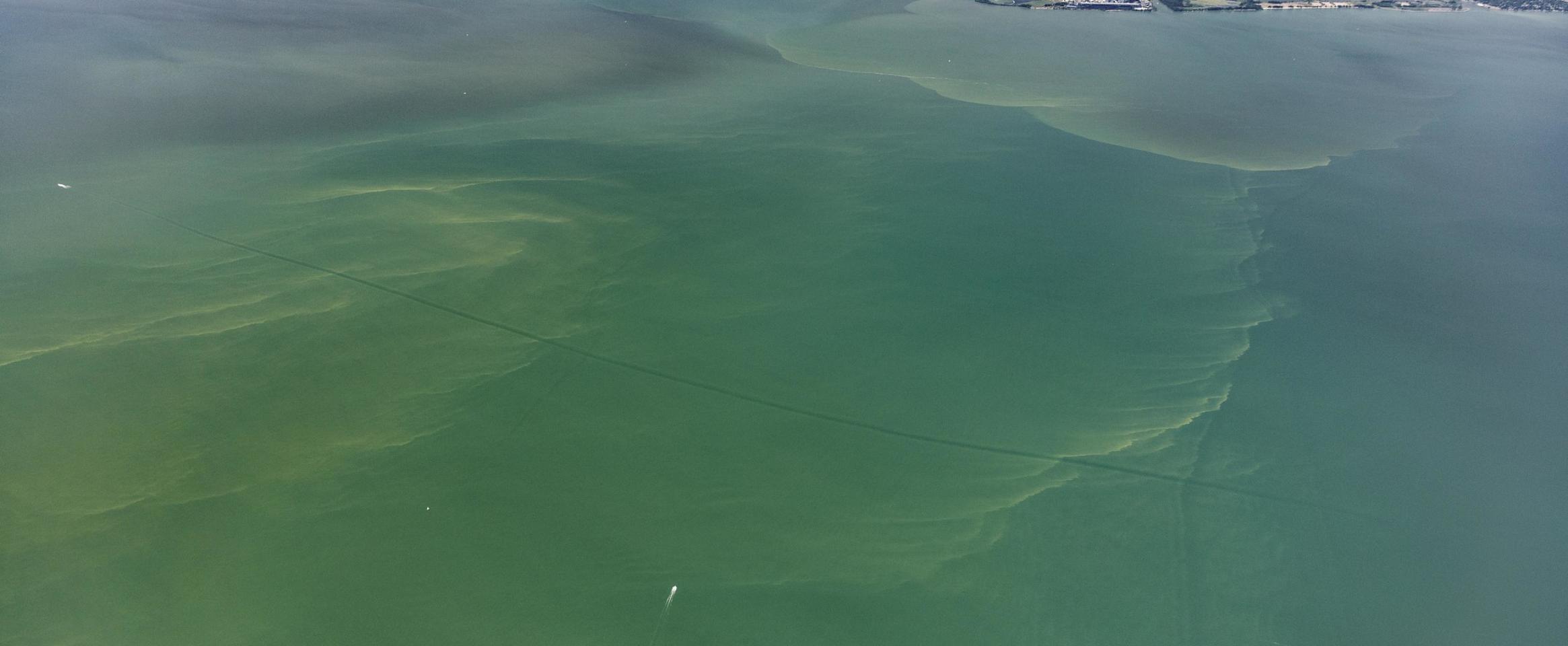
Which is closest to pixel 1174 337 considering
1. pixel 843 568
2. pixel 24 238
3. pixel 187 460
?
pixel 843 568

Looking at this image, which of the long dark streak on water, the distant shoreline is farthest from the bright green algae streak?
the distant shoreline

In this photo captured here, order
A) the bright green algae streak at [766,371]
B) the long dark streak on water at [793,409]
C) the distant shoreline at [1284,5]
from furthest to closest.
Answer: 1. the distant shoreline at [1284,5]
2. the long dark streak on water at [793,409]
3. the bright green algae streak at [766,371]

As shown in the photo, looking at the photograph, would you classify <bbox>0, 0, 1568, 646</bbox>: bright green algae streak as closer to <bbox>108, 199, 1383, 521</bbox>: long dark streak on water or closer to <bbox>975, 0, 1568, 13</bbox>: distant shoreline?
<bbox>108, 199, 1383, 521</bbox>: long dark streak on water

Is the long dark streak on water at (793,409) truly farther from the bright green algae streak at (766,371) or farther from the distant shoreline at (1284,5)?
the distant shoreline at (1284,5)

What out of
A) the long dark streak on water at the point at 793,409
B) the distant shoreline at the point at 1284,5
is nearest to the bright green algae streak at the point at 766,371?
the long dark streak on water at the point at 793,409

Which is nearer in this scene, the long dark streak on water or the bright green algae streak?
the bright green algae streak

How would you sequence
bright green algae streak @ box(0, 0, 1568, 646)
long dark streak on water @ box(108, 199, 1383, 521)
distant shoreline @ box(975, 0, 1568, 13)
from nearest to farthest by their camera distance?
bright green algae streak @ box(0, 0, 1568, 646) < long dark streak on water @ box(108, 199, 1383, 521) < distant shoreline @ box(975, 0, 1568, 13)

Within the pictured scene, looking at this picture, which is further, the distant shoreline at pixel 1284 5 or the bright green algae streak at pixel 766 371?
the distant shoreline at pixel 1284 5

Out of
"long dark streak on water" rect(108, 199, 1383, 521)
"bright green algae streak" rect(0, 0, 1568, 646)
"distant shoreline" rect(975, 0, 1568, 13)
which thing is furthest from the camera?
"distant shoreline" rect(975, 0, 1568, 13)

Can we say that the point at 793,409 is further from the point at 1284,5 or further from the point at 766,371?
the point at 1284,5
